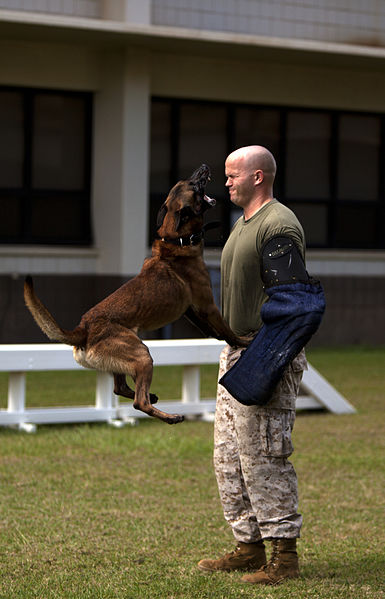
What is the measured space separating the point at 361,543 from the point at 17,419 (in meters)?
4.61

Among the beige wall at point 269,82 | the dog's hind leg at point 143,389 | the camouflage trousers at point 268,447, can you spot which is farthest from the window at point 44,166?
the dog's hind leg at point 143,389

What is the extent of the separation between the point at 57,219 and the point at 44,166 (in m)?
0.93

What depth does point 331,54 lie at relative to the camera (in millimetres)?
17781

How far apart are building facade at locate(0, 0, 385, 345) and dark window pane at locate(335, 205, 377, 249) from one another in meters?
0.15

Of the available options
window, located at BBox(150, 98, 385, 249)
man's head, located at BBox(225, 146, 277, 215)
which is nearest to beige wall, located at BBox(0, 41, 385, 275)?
window, located at BBox(150, 98, 385, 249)

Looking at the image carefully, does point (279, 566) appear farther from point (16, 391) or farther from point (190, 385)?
→ point (190, 385)

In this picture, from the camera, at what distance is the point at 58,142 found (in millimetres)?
18062

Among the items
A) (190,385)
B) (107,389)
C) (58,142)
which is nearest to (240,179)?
(107,389)

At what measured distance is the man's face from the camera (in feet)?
16.0

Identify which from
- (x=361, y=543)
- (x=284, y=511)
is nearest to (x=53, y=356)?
(x=361, y=543)

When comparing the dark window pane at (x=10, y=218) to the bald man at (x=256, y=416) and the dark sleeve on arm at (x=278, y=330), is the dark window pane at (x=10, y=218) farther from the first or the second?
the dark sleeve on arm at (x=278, y=330)

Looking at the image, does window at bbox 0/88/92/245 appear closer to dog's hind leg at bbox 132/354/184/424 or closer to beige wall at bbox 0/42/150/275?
beige wall at bbox 0/42/150/275

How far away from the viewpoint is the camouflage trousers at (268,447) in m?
5.20

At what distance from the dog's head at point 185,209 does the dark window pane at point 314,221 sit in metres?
16.0
